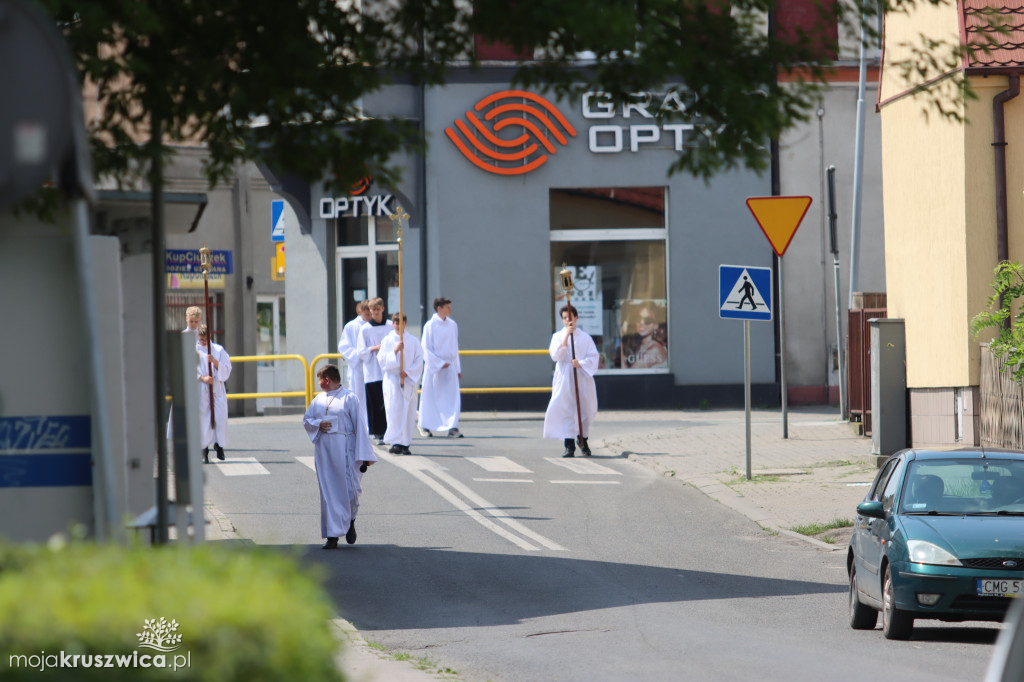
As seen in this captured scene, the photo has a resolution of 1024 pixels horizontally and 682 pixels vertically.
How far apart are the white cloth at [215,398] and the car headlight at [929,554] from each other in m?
10.9

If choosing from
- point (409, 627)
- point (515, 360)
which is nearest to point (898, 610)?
point (409, 627)

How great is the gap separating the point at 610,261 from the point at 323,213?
589 cm

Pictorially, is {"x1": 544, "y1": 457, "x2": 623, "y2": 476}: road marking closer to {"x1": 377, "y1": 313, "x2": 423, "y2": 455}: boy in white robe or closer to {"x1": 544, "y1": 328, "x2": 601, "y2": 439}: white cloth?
{"x1": 544, "y1": 328, "x2": 601, "y2": 439}: white cloth

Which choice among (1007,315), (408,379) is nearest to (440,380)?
(408,379)

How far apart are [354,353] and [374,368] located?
1.51ft

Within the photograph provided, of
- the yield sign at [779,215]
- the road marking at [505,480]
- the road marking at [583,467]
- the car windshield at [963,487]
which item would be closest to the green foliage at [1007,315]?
the car windshield at [963,487]

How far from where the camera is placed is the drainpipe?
53.0 feet

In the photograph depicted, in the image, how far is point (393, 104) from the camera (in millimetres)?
25875

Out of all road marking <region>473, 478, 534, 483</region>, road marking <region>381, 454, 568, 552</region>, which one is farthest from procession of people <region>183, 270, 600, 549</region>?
road marking <region>473, 478, 534, 483</region>

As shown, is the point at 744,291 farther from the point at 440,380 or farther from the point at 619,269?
the point at 619,269

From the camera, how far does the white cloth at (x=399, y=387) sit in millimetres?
18859

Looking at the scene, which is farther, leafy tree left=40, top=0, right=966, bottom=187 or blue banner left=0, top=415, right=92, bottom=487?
blue banner left=0, top=415, right=92, bottom=487

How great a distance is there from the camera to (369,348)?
1991cm

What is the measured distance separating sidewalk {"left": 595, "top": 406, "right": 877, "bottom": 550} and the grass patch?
9 cm
